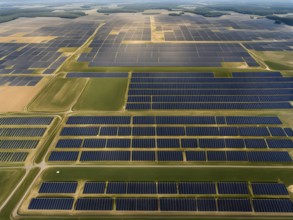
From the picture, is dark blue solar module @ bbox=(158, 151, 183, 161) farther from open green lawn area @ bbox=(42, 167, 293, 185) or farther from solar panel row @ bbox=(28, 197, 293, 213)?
solar panel row @ bbox=(28, 197, 293, 213)

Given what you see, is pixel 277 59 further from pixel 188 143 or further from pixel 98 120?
pixel 98 120

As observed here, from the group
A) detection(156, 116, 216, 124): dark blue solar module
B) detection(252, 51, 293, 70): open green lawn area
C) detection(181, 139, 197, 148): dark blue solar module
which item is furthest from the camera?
detection(252, 51, 293, 70): open green lawn area

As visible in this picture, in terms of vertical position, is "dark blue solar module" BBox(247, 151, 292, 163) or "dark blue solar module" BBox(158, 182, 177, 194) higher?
"dark blue solar module" BBox(247, 151, 292, 163)

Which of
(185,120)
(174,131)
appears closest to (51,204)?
(174,131)

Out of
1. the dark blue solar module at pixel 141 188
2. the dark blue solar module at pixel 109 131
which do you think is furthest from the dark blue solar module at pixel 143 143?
the dark blue solar module at pixel 141 188

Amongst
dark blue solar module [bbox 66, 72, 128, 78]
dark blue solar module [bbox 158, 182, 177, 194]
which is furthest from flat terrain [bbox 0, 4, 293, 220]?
dark blue solar module [bbox 158, 182, 177, 194]

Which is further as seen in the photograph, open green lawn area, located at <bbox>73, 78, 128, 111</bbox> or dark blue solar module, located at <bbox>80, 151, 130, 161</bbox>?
open green lawn area, located at <bbox>73, 78, 128, 111</bbox>

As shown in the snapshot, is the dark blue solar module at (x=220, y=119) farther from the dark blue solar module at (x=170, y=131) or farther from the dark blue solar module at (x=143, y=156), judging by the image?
the dark blue solar module at (x=143, y=156)

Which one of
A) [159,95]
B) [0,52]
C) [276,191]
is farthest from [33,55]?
[276,191]
